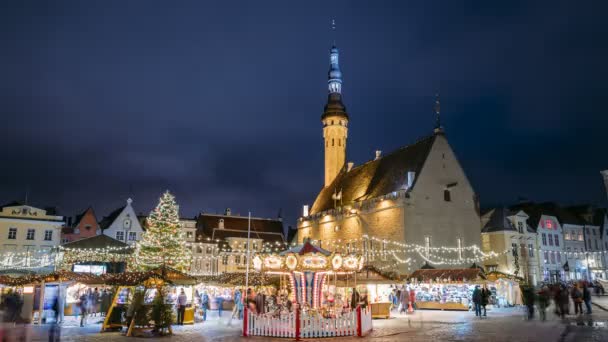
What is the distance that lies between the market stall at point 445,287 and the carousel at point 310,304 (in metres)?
9.60

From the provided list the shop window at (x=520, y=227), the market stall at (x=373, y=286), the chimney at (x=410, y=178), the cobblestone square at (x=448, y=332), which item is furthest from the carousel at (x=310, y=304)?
the shop window at (x=520, y=227)

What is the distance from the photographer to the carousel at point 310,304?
672 inches

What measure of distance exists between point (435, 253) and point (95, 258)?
29114 mm

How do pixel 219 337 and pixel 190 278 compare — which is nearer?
pixel 219 337

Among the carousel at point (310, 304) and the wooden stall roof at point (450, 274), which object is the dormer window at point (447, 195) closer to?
the wooden stall roof at point (450, 274)

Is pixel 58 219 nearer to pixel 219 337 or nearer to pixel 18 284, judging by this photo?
pixel 18 284

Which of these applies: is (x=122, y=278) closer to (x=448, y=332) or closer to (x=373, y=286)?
(x=448, y=332)

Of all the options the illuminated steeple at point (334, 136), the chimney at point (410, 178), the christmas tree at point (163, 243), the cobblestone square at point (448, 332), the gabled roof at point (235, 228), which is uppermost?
the illuminated steeple at point (334, 136)

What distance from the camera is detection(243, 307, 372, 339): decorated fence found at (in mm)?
16984

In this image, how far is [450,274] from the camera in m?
32.0

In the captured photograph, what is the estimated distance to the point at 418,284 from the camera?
34438 millimetres

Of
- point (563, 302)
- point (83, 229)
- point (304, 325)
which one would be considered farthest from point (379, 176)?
point (83, 229)

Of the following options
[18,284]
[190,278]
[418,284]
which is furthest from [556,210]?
[18,284]

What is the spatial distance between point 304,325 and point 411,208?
2355 cm
